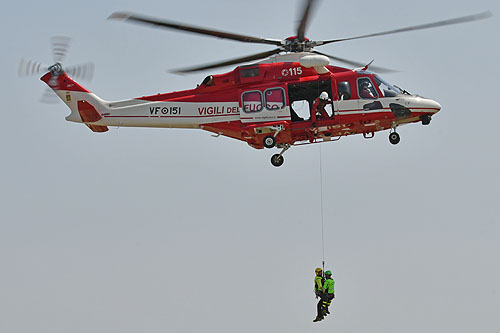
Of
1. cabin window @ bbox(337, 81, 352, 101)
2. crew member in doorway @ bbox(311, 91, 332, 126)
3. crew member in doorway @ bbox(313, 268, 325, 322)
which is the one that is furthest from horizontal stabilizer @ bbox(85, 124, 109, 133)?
crew member in doorway @ bbox(313, 268, 325, 322)

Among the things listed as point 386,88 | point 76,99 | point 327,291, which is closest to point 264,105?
point 386,88

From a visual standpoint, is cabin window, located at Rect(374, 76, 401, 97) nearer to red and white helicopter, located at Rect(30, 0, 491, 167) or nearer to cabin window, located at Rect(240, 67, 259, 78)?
red and white helicopter, located at Rect(30, 0, 491, 167)

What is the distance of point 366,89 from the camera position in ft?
61.8

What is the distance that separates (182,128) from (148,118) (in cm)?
89

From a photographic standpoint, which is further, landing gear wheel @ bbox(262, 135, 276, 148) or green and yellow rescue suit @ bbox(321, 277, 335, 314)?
green and yellow rescue suit @ bbox(321, 277, 335, 314)

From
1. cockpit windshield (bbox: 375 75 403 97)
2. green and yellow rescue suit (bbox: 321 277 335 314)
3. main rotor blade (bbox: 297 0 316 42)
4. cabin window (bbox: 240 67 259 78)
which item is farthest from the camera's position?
green and yellow rescue suit (bbox: 321 277 335 314)

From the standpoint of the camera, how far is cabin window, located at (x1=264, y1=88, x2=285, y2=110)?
18.8 m

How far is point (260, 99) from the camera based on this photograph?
62.0ft

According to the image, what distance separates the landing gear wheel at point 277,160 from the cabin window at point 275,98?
129 cm

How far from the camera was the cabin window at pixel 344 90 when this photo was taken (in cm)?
1870

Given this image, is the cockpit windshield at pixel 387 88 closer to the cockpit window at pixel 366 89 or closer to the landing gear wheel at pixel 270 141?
the cockpit window at pixel 366 89

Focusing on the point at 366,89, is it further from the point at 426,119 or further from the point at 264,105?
the point at 264,105

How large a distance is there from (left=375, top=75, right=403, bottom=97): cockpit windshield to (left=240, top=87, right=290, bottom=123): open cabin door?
231 centimetres

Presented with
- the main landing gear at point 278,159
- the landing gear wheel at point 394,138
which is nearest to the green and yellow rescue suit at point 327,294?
the main landing gear at point 278,159
